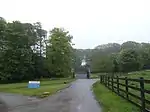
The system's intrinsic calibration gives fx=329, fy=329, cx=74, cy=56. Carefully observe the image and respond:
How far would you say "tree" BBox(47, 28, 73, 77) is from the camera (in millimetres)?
74812

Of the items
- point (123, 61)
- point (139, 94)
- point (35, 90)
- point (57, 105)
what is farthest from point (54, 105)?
point (123, 61)

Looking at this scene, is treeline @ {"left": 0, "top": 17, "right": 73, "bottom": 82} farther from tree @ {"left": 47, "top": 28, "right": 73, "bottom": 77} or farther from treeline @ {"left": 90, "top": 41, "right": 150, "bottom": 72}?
treeline @ {"left": 90, "top": 41, "right": 150, "bottom": 72}

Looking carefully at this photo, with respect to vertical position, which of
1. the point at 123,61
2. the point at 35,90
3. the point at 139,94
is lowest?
the point at 139,94

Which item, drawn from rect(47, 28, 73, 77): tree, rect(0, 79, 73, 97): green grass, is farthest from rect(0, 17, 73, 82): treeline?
rect(0, 79, 73, 97): green grass

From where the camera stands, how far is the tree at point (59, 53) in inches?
2945

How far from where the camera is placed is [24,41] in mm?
79312

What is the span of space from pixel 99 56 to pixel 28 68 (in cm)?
3763

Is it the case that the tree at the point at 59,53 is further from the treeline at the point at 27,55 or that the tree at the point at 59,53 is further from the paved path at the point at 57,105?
the paved path at the point at 57,105

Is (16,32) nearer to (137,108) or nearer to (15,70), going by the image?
(15,70)

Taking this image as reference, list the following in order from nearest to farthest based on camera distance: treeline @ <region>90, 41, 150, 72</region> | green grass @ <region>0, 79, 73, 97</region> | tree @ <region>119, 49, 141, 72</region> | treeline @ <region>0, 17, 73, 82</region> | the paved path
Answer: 1. the paved path
2. green grass @ <region>0, 79, 73, 97</region>
3. treeline @ <region>0, 17, 73, 82</region>
4. tree @ <region>119, 49, 141, 72</region>
5. treeline @ <region>90, 41, 150, 72</region>

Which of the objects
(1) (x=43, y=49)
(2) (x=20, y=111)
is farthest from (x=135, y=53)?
(2) (x=20, y=111)

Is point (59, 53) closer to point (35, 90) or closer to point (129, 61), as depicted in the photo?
point (129, 61)

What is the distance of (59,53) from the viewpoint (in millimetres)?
74500

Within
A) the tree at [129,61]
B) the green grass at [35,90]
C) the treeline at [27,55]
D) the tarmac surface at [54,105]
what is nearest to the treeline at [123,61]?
the tree at [129,61]
